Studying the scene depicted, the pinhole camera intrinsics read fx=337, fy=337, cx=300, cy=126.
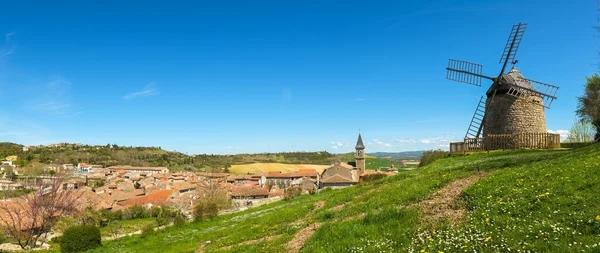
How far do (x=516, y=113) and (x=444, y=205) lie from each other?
30479 millimetres

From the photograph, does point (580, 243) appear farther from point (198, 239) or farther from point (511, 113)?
point (511, 113)

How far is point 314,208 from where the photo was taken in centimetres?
2144

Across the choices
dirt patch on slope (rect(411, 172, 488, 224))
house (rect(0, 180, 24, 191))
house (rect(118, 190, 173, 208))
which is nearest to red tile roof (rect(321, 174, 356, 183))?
house (rect(118, 190, 173, 208))

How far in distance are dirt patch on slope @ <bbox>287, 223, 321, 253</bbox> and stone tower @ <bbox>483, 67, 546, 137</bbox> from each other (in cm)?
3120

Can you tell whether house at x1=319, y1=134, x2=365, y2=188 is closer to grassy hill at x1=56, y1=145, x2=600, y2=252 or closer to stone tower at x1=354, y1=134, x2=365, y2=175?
stone tower at x1=354, y1=134, x2=365, y2=175

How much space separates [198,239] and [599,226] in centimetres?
2102

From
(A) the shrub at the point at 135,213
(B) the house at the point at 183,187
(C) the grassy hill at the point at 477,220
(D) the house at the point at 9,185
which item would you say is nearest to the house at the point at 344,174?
(B) the house at the point at 183,187

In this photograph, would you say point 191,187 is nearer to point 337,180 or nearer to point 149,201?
point 149,201

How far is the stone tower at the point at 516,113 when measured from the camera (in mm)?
35938

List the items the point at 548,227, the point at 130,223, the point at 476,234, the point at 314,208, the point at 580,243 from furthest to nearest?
the point at 130,223 → the point at 314,208 → the point at 476,234 → the point at 548,227 → the point at 580,243

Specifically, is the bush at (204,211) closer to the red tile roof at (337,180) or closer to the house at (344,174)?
the house at (344,174)

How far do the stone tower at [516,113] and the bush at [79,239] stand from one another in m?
41.5

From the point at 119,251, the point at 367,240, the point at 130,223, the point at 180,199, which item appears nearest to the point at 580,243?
the point at 367,240

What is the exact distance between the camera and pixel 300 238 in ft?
43.7
